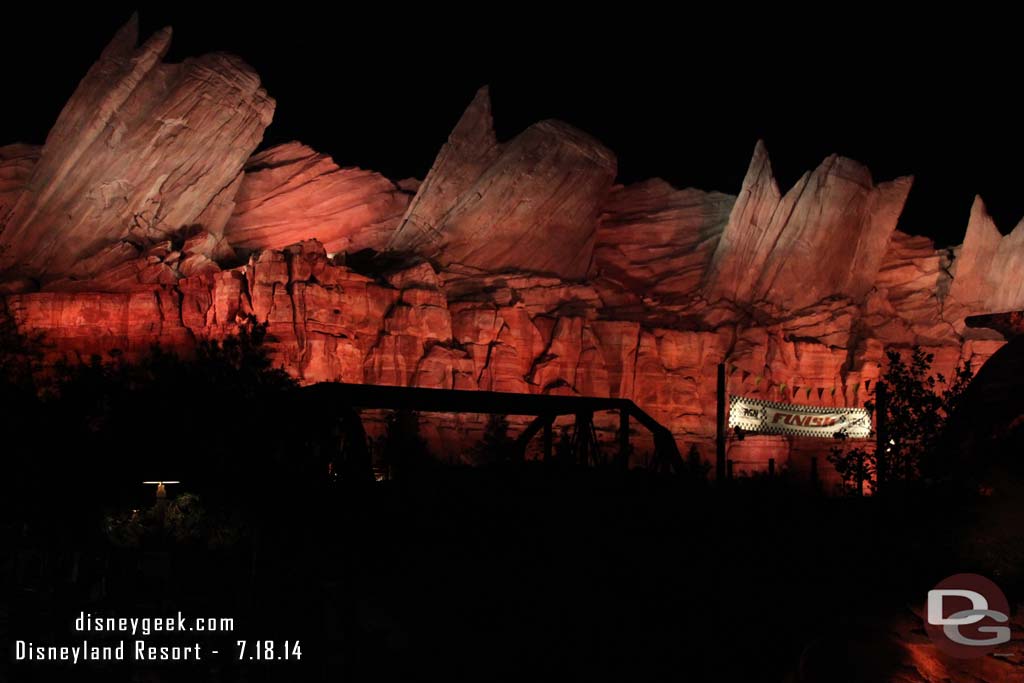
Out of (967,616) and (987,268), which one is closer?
(967,616)

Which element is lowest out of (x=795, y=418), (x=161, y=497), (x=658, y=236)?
(x=161, y=497)

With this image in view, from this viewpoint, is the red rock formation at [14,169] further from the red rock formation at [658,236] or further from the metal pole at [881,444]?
the metal pole at [881,444]

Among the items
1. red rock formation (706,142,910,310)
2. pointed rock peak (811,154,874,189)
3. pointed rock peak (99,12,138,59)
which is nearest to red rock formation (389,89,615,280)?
red rock formation (706,142,910,310)

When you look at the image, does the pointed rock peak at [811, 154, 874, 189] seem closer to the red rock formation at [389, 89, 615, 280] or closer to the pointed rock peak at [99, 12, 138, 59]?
the red rock formation at [389, 89, 615, 280]

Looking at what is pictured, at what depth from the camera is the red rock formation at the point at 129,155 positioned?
3547 centimetres

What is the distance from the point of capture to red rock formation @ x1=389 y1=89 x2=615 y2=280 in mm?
39344

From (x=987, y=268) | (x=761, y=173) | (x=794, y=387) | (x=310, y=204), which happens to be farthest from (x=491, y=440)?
(x=987, y=268)

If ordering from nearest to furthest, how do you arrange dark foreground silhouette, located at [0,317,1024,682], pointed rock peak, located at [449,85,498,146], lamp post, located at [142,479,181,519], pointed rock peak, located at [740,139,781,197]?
dark foreground silhouette, located at [0,317,1024,682], lamp post, located at [142,479,181,519], pointed rock peak, located at [449,85,498,146], pointed rock peak, located at [740,139,781,197]

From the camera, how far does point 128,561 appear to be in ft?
47.5

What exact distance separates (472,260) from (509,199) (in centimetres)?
256

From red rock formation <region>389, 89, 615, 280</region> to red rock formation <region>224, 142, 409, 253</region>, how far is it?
320 centimetres

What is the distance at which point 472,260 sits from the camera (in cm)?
3934

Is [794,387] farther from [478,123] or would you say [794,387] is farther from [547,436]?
[547,436]

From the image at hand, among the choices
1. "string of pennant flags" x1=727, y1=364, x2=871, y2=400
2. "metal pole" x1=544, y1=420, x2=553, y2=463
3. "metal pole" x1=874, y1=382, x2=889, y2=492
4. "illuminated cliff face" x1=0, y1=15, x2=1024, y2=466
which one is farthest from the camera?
"string of pennant flags" x1=727, y1=364, x2=871, y2=400
